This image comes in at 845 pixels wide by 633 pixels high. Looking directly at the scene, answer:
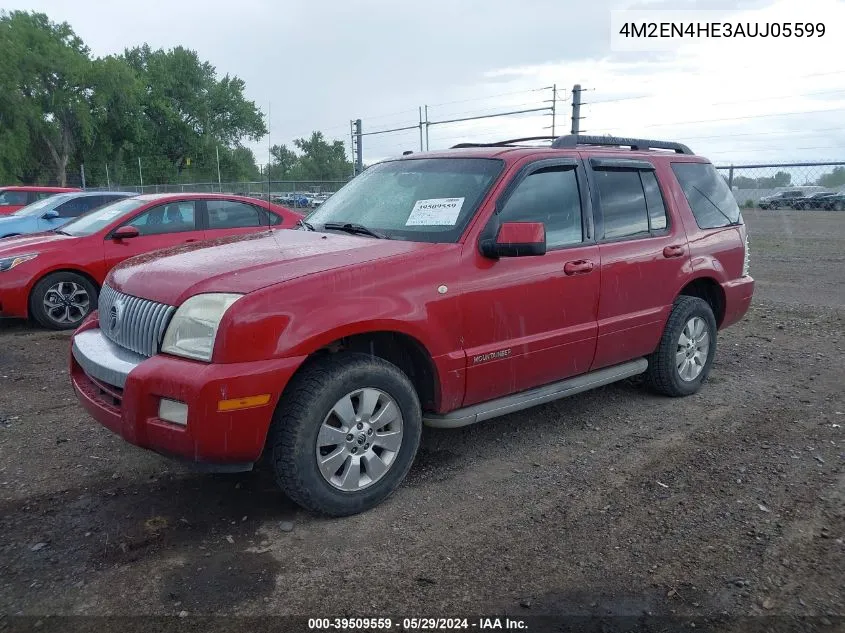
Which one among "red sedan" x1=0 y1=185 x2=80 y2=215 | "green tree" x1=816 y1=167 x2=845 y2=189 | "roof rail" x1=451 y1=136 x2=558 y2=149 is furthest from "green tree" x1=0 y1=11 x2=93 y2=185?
"roof rail" x1=451 y1=136 x2=558 y2=149

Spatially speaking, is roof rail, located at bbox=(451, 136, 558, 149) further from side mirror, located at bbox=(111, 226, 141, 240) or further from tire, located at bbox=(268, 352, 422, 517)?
side mirror, located at bbox=(111, 226, 141, 240)

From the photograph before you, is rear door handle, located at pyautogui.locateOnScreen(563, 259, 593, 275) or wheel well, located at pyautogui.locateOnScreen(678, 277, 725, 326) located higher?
rear door handle, located at pyautogui.locateOnScreen(563, 259, 593, 275)

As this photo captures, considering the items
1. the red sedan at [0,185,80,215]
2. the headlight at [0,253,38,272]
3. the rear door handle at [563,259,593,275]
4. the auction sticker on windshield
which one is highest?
the red sedan at [0,185,80,215]

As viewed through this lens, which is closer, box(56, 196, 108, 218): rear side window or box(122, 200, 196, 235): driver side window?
box(122, 200, 196, 235): driver side window

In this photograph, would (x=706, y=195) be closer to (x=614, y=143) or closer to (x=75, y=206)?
(x=614, y=143)

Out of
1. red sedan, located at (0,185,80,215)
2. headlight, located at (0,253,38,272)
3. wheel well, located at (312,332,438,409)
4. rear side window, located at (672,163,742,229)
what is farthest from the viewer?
red sedan, located at (0,185,80,215)

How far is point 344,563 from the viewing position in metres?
3.11

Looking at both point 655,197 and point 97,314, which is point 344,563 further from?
point 655,197

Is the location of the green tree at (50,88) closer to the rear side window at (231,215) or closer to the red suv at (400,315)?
the rear side window at (231,215)

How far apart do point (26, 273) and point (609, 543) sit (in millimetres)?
6749

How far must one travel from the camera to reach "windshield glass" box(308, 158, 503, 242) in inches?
160

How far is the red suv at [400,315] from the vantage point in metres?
3.21

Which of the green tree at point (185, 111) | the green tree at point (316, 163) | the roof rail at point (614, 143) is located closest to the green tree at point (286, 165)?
the green tree at point (316, 163)

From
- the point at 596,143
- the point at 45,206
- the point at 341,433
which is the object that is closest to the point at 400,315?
the point at 341,433
